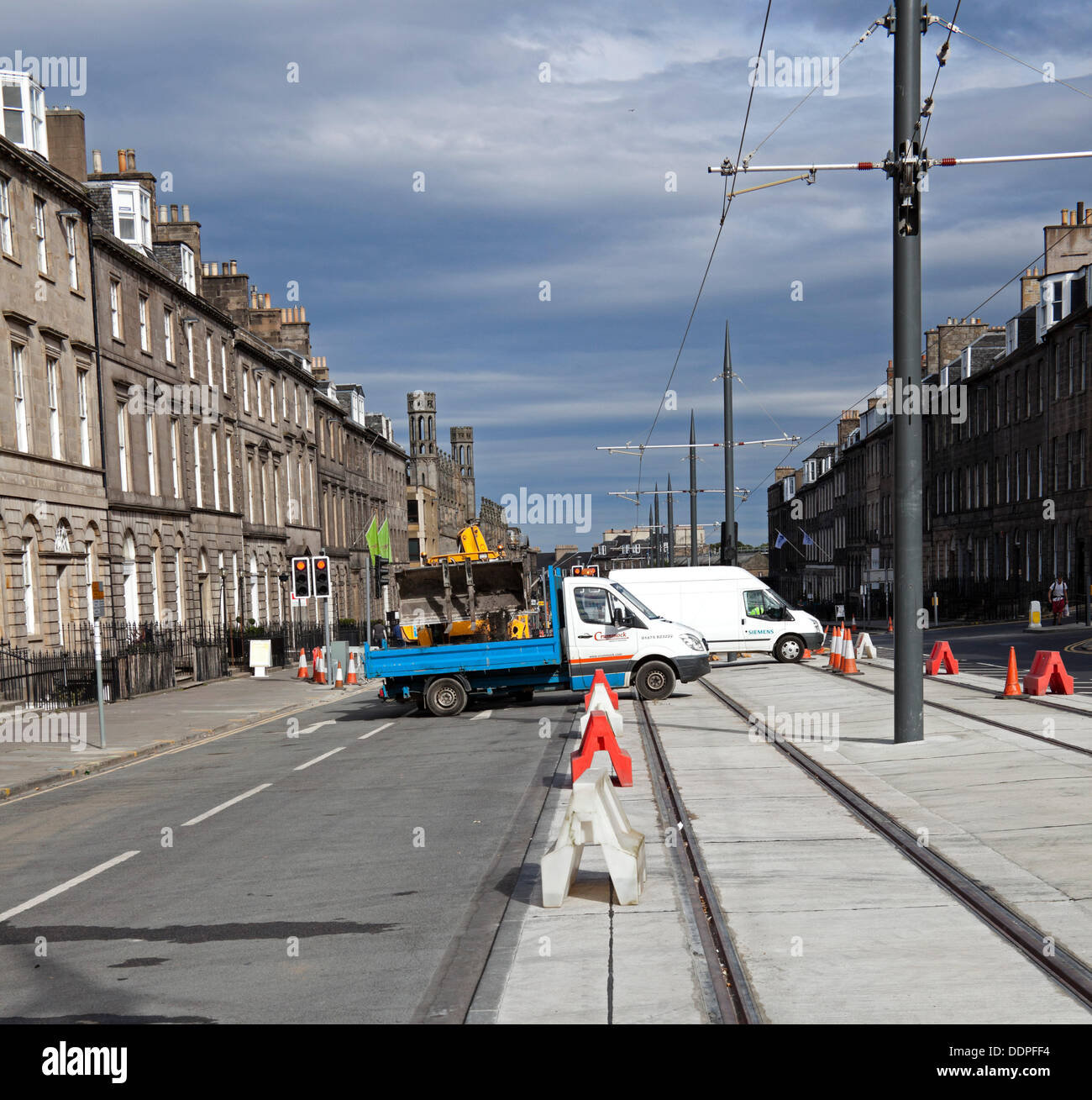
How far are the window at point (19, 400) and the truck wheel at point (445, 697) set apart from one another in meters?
13.4

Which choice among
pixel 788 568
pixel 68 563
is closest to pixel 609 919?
pixel 68 563

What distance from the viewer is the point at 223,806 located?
498 inches

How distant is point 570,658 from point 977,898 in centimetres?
1475

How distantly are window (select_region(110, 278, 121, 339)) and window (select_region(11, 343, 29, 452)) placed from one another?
563cm

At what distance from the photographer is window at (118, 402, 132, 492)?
114 ft

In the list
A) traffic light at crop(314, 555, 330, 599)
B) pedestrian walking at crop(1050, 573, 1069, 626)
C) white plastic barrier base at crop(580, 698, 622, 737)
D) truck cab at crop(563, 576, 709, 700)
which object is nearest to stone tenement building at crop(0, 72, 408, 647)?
traffic light at crop(314, 555, 330, 599)

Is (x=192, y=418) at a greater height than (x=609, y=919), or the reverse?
(x=192, y=418)

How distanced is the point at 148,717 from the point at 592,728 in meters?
15.0

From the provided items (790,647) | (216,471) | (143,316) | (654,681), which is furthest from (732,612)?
(216,471)

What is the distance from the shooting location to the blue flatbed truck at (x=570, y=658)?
21.4 meters

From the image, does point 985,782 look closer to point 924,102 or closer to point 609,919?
point 609,919

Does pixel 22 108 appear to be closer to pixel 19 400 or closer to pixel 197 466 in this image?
pixel 19 400

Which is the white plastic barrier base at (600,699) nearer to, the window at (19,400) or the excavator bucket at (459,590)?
the excavator bucket at (459,590)
